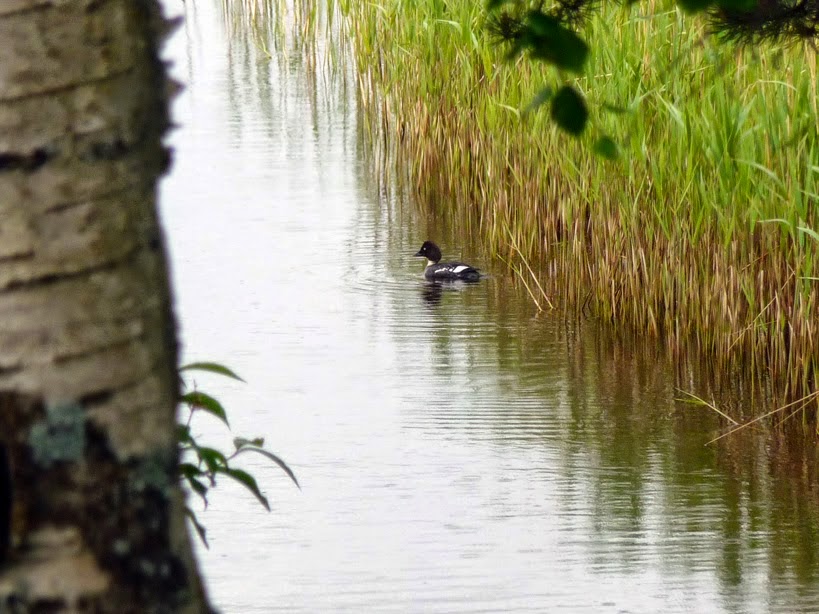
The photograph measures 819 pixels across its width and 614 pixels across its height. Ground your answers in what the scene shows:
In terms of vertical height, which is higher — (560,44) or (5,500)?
(560,44)

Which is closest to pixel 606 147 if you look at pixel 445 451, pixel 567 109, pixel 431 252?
pixel 567 109

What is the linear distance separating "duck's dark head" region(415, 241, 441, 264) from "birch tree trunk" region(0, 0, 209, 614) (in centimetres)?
709

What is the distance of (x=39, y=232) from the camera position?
43.0 inches

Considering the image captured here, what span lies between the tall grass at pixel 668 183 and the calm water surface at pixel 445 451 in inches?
12.2

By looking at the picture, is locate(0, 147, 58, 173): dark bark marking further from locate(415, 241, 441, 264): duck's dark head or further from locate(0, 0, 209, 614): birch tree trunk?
locate(415, 241, 441, 264): duck's dark head

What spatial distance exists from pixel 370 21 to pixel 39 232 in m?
9.07

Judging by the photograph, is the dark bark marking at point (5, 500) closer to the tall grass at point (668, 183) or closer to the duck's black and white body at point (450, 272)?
the tall grass at point (668, 183)

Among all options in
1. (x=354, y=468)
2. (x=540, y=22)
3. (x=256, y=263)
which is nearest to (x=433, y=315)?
(x=256, y=263)

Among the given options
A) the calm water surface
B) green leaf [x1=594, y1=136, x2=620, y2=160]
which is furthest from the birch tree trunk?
the calm water surface

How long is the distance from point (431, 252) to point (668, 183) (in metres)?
2.34

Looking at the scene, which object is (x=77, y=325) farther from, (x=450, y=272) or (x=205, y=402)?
(x=450, y=272)

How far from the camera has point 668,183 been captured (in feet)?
20.5

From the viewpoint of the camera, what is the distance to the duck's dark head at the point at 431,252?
8.33 meters

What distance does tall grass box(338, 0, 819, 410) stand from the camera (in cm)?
554
